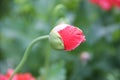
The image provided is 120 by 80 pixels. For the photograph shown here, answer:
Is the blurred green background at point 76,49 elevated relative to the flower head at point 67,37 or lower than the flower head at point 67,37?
elevated

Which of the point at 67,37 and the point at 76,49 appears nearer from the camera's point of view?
A: the point at 67,37

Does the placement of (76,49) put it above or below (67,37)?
above

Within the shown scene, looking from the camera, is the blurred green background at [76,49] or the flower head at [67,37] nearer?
the flower head at [67,37]

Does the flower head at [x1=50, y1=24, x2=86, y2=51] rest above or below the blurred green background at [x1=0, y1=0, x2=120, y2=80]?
below

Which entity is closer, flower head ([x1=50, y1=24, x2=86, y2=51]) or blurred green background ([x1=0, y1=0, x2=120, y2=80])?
flower head ([x1=50, y1=24, x2=86, y2=51])
